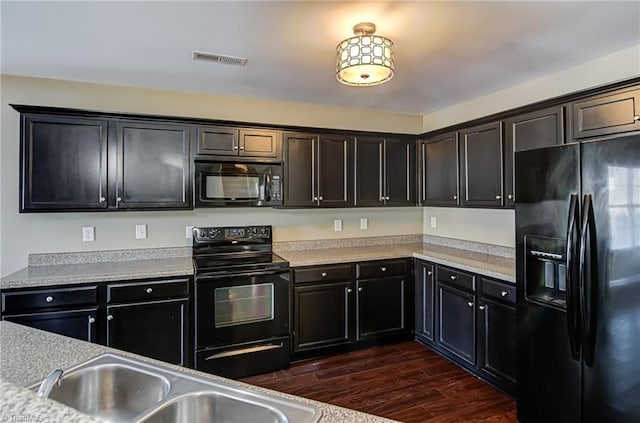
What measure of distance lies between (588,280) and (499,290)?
34.0 inches

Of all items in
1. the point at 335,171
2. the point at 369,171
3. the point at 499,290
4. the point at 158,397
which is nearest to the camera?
the point at 158,397

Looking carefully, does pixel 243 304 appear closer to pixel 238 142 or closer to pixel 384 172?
pixel 238 142

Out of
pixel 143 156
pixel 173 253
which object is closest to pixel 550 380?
pixel 173 253

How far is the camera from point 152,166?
9.83ft

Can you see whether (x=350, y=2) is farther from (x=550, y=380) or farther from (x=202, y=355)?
(x=202, y=355)

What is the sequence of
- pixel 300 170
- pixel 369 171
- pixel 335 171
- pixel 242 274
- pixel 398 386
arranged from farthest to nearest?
pixel 369 171
pixel 335 171
pixel 300 170
pixel 242 274
pixel 398 386

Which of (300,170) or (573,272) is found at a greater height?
(300,170)

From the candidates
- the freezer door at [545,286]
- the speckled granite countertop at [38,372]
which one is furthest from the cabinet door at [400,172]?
the speckled granite countertop at [38,372]

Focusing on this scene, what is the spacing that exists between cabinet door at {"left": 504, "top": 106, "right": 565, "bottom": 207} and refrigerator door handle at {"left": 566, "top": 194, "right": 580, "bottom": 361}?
0.85 metres

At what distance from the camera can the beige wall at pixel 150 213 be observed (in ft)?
9.34

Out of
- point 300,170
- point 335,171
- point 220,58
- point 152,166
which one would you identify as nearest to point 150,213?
point 152,166

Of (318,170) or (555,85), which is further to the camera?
(318,170)

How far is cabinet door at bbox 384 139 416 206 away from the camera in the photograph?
3.83m

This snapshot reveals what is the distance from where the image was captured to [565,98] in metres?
2.47
